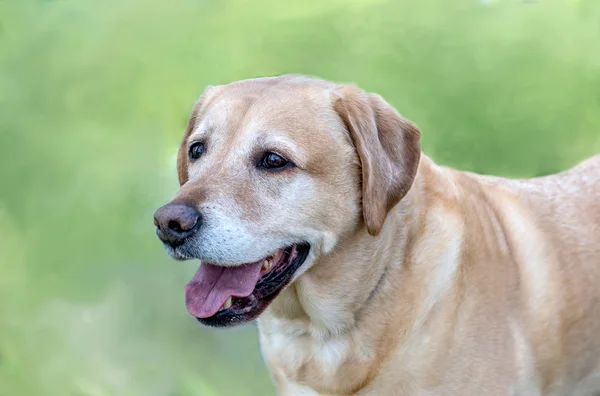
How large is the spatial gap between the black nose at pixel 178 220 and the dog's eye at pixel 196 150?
46 cm

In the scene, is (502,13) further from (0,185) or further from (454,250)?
(0,185)

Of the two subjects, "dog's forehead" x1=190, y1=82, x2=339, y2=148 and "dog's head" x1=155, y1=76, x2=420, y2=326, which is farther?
"dog's forehead" x1=190, y1=82, x2=339, y2=148

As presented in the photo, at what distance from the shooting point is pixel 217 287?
103 inches

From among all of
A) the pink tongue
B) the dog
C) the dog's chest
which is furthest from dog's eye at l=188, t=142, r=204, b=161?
the dog's chest

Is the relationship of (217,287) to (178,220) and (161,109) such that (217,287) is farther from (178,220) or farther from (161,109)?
(161,109)

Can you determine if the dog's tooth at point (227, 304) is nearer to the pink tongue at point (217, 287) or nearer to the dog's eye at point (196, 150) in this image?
the pink tongue at point (217, 287)

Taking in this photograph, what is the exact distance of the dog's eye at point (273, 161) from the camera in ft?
8.39

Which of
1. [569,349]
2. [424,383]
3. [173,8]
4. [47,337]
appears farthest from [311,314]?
[173,8]

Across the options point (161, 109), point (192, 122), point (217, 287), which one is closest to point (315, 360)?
point (217, 287)

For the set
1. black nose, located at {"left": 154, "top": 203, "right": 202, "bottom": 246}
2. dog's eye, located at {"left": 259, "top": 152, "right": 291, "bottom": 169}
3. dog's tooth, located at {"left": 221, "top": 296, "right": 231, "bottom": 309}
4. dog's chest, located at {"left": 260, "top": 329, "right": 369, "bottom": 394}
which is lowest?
dog's chest, located at {"left": 260, "top": 329, "right": 369, "bottom": 394}

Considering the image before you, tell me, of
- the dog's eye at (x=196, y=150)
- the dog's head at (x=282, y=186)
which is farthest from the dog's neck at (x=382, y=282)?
the dog's eye at (x=196, y=150)

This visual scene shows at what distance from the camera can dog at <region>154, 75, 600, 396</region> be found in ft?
8.28

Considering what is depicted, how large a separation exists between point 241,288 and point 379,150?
2.22 ft

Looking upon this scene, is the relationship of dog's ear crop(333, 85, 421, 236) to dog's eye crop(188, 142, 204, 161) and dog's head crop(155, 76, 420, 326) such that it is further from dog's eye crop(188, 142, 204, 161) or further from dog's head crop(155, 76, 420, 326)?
dog's eye crop(188, 142, 204, 161)
